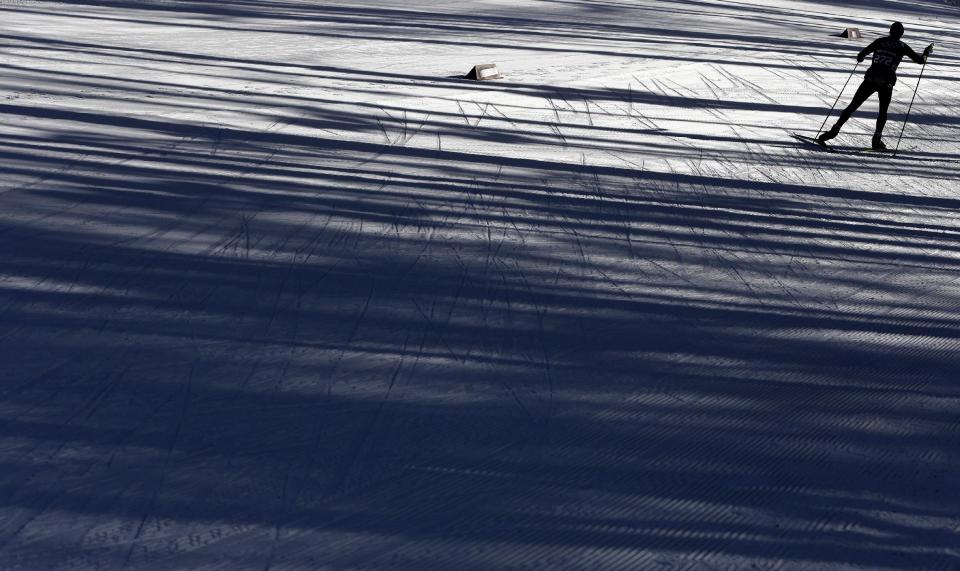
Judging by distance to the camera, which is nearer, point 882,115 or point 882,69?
point 882,69

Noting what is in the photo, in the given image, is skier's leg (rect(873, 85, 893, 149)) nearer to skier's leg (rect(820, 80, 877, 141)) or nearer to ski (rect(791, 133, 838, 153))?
skier's leg (rect(820, 80, 877, 141))

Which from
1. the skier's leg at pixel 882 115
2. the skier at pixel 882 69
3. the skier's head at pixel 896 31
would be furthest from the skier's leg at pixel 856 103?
the skier's head at pixel 896 31

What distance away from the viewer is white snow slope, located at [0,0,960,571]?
3500 mm

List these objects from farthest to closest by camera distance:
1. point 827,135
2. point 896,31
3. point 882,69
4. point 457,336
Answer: point 827,135 → point 882,69 → point 896,31 → point 457,336

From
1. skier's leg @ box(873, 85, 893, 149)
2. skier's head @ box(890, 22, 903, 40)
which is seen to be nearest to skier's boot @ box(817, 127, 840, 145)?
skier's leg @ box(873, 85, 893, 149)

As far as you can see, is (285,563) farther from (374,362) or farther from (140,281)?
(140,281)

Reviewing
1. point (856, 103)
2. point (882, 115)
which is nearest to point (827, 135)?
point (856, 103)

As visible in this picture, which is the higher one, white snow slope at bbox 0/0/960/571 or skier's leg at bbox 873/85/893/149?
skier's leg at bbox 873/85/893/149

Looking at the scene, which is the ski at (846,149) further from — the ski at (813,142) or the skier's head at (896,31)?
the skier's head at (896,31)

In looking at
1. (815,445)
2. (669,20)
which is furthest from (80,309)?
(669,20)

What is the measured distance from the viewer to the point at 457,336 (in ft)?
16.9

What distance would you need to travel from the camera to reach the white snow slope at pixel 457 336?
350cm

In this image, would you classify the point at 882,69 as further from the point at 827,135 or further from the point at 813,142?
the point at 813,142

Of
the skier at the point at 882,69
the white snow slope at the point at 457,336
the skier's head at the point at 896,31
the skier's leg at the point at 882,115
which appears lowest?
the white snow slope at the point at 457,336
